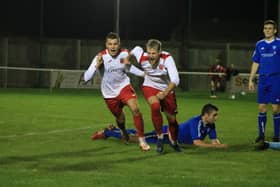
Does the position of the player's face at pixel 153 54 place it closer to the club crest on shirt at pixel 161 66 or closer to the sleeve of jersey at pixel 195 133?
the club crest on shirt at pixel 161 66

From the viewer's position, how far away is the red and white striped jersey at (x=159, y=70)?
9367 mm

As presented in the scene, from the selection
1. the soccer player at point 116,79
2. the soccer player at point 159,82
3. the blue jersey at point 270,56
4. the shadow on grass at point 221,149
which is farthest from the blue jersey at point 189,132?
the blue jersey at point 270,56

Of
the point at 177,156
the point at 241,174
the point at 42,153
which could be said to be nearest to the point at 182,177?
the point at 241,174

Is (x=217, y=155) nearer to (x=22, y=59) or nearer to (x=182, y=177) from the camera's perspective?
(x=182, y=177)

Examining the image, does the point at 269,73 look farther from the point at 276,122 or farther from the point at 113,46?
the point at 113,46

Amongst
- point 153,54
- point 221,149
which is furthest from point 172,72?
point 221,149

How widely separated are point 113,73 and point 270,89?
2855mm

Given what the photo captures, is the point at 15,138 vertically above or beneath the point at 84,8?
beneath

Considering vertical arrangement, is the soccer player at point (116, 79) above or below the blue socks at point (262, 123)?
above

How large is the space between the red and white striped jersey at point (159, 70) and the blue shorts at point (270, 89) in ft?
6.95

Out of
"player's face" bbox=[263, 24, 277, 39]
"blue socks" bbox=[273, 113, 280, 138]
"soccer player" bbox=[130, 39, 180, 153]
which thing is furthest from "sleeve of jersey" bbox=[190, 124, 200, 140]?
"player's face" bbox=[263, 24, 277, 39]

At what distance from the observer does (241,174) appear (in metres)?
7.68

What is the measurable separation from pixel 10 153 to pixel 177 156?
253 centimetres

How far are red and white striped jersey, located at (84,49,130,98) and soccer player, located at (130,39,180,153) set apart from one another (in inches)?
19.3
